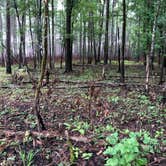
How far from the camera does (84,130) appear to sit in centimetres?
463

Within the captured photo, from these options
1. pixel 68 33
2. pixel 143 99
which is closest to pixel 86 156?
pixel 143 99

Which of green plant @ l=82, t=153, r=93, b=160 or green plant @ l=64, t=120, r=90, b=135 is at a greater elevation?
green plant @ l=64, t=120, r=90, b=135

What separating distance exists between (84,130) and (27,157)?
1.26 metres

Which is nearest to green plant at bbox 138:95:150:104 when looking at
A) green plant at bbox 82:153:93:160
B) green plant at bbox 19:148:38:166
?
green plant at bbox 82:153:93:160

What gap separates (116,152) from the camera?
3.09m

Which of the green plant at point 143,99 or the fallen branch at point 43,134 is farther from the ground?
the green plant at point 143,99

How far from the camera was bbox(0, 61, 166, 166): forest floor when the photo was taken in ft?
11.8

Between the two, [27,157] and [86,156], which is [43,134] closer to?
[27,157]

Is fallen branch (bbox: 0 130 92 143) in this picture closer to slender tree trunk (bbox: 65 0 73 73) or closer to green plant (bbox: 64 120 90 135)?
green plant (bbox: 64 120 90 135)

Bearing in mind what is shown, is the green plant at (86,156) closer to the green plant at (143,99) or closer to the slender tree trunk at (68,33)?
the green plant at (143,99)

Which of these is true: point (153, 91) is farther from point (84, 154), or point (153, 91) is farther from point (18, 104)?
point (84, 154)

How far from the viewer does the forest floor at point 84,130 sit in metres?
3.61

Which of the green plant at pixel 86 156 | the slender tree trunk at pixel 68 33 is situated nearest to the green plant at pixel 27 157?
the green plant at pixel 86 156

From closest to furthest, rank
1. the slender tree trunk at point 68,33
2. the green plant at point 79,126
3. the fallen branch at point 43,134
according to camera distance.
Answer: the fallen branch at point 43,134, the green plant at point 79,126, the slender tree trunk at point 68,33
